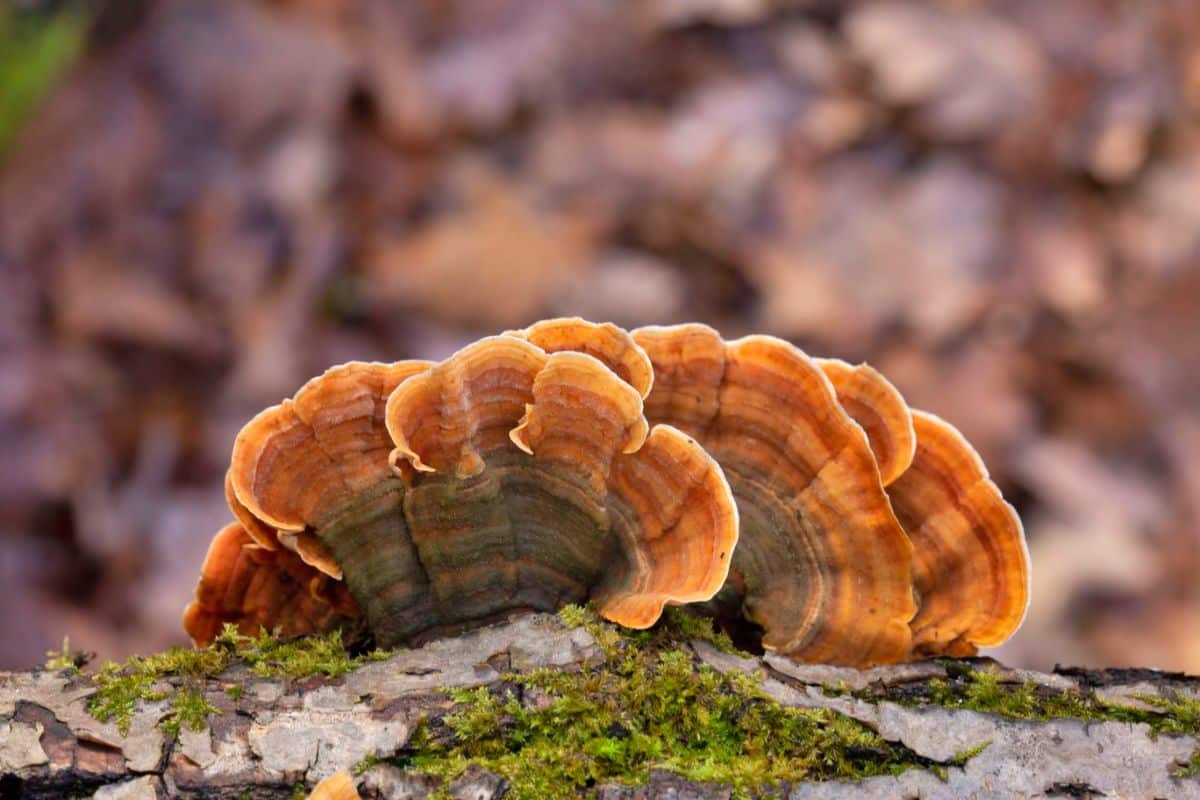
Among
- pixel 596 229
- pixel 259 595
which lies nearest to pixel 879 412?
pixel 259 595

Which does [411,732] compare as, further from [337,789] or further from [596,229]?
[596,229]

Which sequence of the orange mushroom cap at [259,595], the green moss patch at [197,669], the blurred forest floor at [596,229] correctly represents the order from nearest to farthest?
the green moss patch at [197,669] → the orange mushroom cap at [259,595] → the blurred forest floor at [596,229]

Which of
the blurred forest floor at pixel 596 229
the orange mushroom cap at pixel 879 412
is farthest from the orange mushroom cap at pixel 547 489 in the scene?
the blurred forest floor at pixel 596 229

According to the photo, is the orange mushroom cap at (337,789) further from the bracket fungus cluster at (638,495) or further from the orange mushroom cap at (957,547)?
the orange mushroom cap at (957,547)

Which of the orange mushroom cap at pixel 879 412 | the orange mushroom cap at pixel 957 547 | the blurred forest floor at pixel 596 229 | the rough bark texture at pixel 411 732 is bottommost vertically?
the rough bark texture at pixel 411 732

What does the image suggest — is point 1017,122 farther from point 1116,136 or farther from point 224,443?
point 224,443

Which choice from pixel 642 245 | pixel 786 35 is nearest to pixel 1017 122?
pixel 786 35
